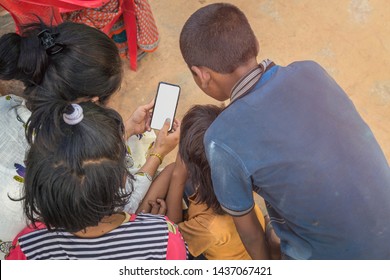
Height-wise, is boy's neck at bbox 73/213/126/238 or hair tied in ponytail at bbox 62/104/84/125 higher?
hair tied in ponytail at bbox 62/104/84/125

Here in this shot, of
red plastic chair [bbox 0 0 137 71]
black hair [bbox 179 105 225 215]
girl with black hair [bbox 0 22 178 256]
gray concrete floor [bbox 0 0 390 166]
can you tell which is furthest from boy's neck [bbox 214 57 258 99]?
gray concrete floor [bbox 0 0 390 166]

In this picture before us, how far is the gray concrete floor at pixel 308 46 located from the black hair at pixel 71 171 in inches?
49.3

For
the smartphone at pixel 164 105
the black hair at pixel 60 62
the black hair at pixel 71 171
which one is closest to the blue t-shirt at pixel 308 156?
the black hair at pixel 71 171

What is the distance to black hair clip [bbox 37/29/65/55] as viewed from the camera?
5.11 ft

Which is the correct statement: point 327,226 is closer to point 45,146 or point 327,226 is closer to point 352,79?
point 45,146

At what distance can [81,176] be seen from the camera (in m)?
1.15

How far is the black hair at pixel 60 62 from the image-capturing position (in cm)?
158

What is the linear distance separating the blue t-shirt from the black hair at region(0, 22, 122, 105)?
57 cm

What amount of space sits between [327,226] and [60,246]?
79 centimetres

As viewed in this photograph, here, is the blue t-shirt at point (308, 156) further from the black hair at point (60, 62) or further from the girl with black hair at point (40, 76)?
the black hair at point (60, 62)

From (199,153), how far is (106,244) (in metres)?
0.49

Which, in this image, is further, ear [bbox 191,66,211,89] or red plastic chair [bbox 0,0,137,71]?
red plastic chair [bbox 0,0,137,71]

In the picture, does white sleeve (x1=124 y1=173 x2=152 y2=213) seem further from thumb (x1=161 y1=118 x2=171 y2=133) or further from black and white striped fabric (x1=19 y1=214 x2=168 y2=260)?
black and white striped fabric (x1=19 y1=214 x2=168 y2=260)
